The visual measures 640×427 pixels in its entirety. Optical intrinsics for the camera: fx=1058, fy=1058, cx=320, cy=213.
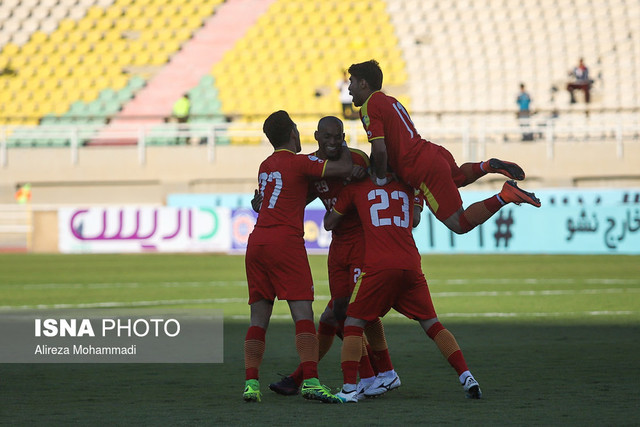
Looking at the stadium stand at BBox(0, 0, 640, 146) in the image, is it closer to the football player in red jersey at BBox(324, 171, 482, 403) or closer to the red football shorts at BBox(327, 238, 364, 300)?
the red football shorts at BBox(327, 238, 364, 300)

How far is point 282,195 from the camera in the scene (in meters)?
6.56

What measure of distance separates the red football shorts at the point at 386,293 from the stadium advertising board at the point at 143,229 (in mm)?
18389

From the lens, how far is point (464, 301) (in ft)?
44.3

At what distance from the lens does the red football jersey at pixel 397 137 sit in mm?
6770

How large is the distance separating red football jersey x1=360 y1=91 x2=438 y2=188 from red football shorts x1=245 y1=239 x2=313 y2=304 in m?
0.84

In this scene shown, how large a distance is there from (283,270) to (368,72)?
1.39m

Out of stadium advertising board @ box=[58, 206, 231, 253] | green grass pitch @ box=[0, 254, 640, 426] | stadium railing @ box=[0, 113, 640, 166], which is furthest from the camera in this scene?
stadium railing @ box=[0, 113, 640, 166]

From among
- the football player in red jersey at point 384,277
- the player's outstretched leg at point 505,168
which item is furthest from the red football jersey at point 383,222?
the player's outstretched leg at point 505,168

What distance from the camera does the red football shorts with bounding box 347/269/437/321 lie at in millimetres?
6383

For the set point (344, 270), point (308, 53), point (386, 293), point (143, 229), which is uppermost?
point (308, 53)

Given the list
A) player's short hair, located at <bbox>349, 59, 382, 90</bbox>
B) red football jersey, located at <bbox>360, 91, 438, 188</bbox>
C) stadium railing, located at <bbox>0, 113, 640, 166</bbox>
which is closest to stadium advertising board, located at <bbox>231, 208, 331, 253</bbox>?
stadium railing, located at <bbox>0, 113, 640, 166</bbox>

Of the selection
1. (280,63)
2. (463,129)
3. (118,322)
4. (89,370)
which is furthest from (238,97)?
(89,370)

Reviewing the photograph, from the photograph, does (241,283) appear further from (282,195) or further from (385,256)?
(385,256)

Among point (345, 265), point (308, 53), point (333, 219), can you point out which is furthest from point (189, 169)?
point (333, 219)
